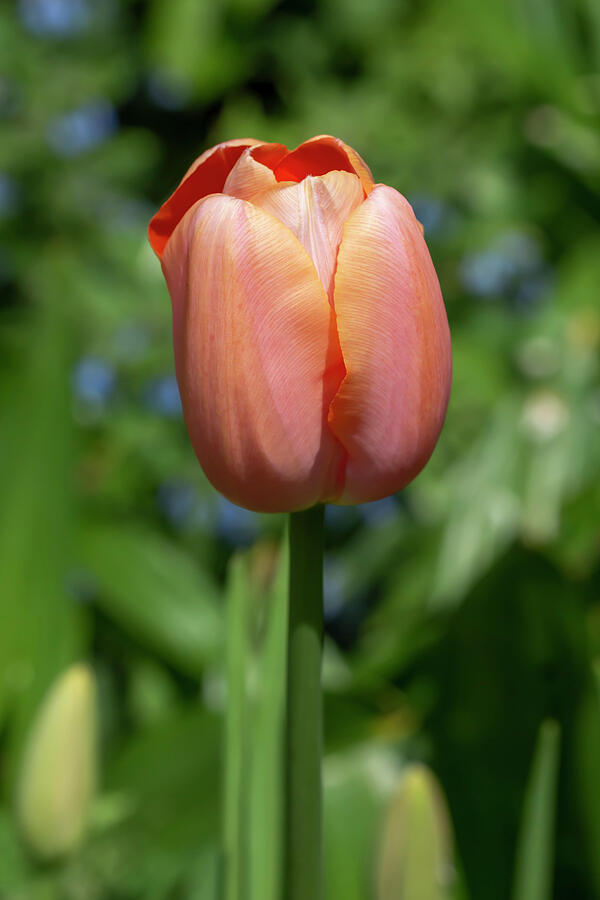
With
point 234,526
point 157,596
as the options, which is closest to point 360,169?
point 157,596

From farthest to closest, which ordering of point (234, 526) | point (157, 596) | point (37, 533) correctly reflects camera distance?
point (234, 526) → point (157, 596) → point (37, 533)

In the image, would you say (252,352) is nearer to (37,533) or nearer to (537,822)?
(537,822)

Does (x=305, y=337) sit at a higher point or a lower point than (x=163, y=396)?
higher

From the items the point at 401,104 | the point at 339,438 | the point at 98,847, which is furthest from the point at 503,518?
the point at 401,104

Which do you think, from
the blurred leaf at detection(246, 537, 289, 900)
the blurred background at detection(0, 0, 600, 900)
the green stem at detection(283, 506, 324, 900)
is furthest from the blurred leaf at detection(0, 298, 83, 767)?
the green stem at detection(283, 506, 324, 900)

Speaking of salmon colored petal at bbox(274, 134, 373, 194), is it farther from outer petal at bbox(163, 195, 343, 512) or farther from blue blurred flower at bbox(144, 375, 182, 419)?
blue blurred flower at bbox(144, 375, 182, 419)

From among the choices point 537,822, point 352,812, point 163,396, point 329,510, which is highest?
point 537,822

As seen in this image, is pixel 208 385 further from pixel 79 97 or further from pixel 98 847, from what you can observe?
pixel 79 97
